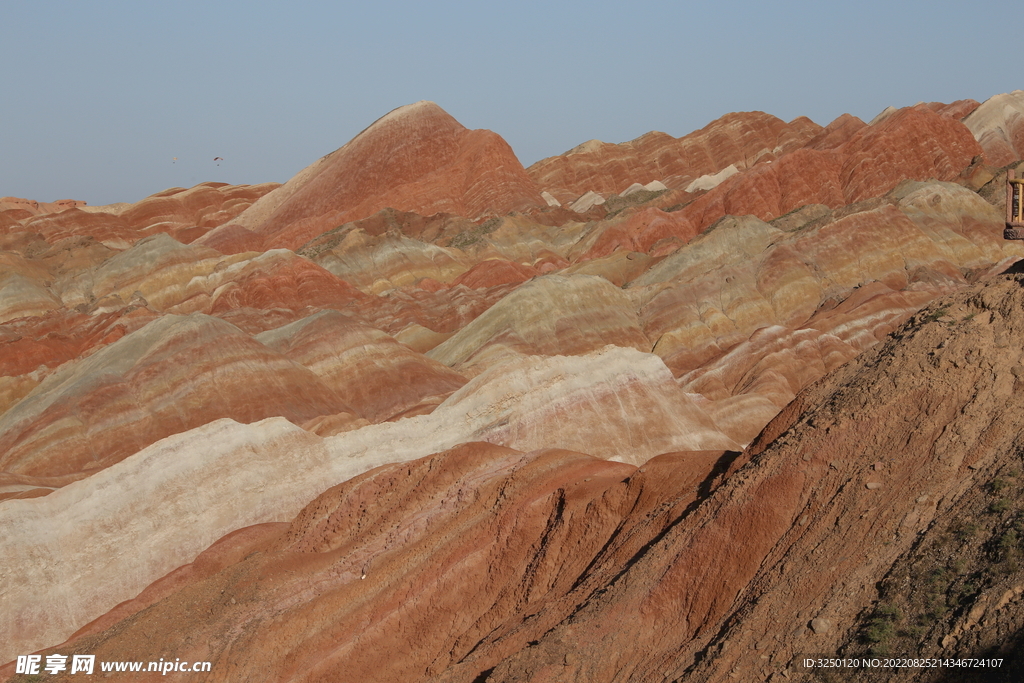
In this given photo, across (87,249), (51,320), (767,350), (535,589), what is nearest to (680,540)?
(535,589)

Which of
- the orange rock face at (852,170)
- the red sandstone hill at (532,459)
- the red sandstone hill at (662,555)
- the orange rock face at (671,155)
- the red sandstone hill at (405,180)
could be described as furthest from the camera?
the orange rock face at (671,155)

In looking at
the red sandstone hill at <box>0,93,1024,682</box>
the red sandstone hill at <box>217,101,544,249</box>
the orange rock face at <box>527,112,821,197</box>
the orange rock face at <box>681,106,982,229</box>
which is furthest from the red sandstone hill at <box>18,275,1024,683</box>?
the orange rock face at <box>527,112,821,197</box>

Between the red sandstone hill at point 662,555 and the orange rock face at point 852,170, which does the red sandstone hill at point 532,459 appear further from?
the orange rock face at point 852,170

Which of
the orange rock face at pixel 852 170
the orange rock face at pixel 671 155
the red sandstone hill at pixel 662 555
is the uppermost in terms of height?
the orange rock face at pixel 671 155

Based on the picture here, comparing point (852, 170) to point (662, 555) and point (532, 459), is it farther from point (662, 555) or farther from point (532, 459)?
point (662, 555)

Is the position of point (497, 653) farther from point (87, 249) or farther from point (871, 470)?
point (87, 249)

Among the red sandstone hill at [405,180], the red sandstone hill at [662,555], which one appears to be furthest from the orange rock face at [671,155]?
the red sandstone hill at [662,555]

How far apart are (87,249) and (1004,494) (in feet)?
212

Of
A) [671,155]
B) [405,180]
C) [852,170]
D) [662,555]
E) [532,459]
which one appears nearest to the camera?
[662,555]

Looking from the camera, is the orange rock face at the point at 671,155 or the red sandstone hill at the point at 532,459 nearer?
the red sandstone hill at the point at 532,459

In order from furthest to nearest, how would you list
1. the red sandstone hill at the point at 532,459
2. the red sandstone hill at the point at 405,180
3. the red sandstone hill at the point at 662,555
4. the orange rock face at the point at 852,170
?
the red sandstone hill at the point at 405,180 → the orange rock face at the point at 852,170 → the red sandstone hill at the point at 532,459 → the red sandstone hill at the point at 662,555

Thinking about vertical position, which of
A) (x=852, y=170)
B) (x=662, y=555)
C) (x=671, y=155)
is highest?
(x=671, y=155)

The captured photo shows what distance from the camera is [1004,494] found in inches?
377

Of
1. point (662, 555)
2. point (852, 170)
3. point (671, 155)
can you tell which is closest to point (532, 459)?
point (662, 555)
